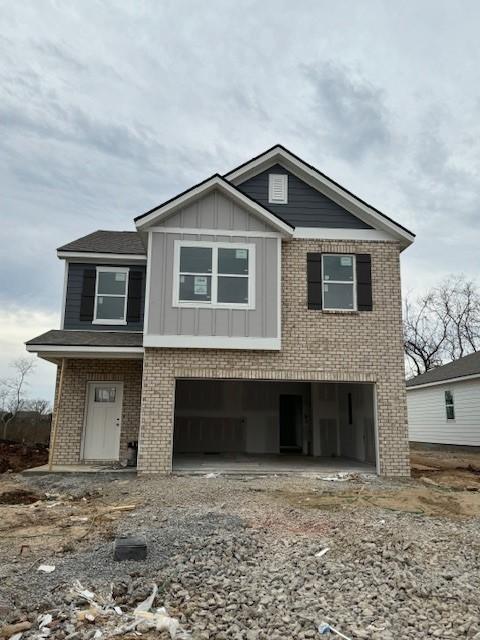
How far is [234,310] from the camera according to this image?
38.3ft

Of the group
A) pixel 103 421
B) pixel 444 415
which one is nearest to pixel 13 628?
pixel 103 421

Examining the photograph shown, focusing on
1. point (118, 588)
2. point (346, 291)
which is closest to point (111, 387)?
point (346, 291)

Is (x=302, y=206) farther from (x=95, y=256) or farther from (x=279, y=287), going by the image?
(x=95, y=256)

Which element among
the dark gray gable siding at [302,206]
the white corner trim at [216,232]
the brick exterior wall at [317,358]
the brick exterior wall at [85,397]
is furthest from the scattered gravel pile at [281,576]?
the dark gray gable siding at [302,206]

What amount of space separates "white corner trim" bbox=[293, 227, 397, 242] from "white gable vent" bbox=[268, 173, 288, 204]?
1.00m

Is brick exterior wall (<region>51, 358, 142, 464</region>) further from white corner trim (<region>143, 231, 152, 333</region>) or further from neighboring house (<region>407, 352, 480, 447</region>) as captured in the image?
neighboring house (<region>407, 352, 480, 447</region>)

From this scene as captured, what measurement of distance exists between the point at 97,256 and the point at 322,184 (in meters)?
6.53

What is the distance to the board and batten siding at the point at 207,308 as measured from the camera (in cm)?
1152

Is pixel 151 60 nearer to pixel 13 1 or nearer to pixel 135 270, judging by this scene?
pixel 13 1

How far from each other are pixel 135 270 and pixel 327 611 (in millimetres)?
11334

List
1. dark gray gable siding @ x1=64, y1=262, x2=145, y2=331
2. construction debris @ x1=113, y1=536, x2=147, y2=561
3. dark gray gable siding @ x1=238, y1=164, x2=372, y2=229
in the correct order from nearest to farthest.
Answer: construction debris @ x1=113, y1=536, x2=147, y2=561
dark gray gable siding @ x1=238, y1=164, x2=372, y2=229
dark gray gable siding @ x1=64, y1=262, x2=145, y2=331

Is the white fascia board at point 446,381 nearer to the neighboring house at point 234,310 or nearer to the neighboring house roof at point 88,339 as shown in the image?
the neighboring house at point 234,310

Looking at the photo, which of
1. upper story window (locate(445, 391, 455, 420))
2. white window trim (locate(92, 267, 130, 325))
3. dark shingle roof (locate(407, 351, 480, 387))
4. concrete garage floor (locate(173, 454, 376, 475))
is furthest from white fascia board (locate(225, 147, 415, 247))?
upper story window (locate(445, 391, 455, 420))

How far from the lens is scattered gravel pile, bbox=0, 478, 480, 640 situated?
13.4 ft
